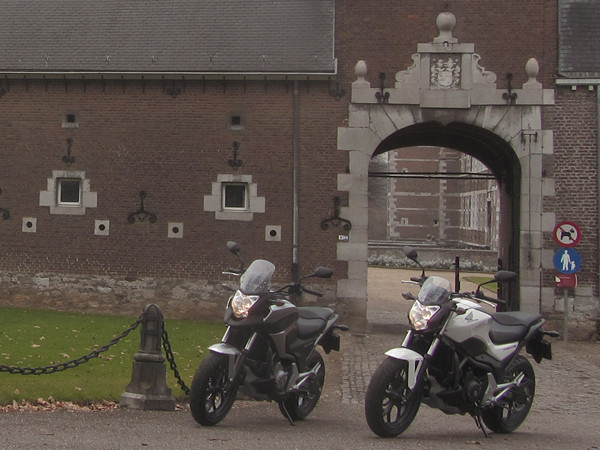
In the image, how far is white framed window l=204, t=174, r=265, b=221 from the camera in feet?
48.4

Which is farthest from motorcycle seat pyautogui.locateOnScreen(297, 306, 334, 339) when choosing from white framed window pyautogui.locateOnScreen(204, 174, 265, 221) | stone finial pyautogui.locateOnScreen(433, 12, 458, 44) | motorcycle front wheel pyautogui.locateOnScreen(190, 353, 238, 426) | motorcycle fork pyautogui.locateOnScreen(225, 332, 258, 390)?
stone finial pyautogui.locateOnScreen(433, 12, 458, 44)

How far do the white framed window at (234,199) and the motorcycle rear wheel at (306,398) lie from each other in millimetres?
7824

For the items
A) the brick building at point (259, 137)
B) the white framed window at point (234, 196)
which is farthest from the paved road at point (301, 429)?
the white framed window at point (234, 196)

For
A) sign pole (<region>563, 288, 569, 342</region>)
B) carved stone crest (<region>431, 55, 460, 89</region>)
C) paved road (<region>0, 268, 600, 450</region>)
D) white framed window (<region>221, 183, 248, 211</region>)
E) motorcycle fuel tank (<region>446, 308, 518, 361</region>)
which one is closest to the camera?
paved road (<region>0, 268, 600, 450</region>)

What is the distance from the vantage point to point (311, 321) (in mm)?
7008

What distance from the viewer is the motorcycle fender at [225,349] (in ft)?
20.0

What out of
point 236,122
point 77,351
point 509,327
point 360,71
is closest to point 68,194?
point 236,122

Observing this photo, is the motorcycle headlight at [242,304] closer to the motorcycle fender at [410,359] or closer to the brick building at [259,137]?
the motorcycle fender at [410,359]

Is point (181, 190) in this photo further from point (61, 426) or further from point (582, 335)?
point (61, 426)

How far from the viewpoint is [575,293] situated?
559 inches

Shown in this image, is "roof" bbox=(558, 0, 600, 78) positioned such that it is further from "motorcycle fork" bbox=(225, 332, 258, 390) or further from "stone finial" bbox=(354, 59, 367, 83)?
"motorcycle fork" bbox=(225, 332, 258, 390)

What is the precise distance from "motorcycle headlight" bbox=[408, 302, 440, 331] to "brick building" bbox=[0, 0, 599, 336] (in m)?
8.33

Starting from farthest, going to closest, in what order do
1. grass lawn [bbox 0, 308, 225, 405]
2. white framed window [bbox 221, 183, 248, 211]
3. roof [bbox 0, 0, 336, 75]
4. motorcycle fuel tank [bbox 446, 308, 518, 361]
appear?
1. white framed window [bbox 221, 183, 248, 211]
2. roof [bbox 0, 0, 336, 75]
3. grass lawn [bbox 0, 308, 225, 405]
4. motorcycle fuel tank [bbox 446, 308, 518, 361]

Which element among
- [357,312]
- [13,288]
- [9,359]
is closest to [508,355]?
[9,359]
